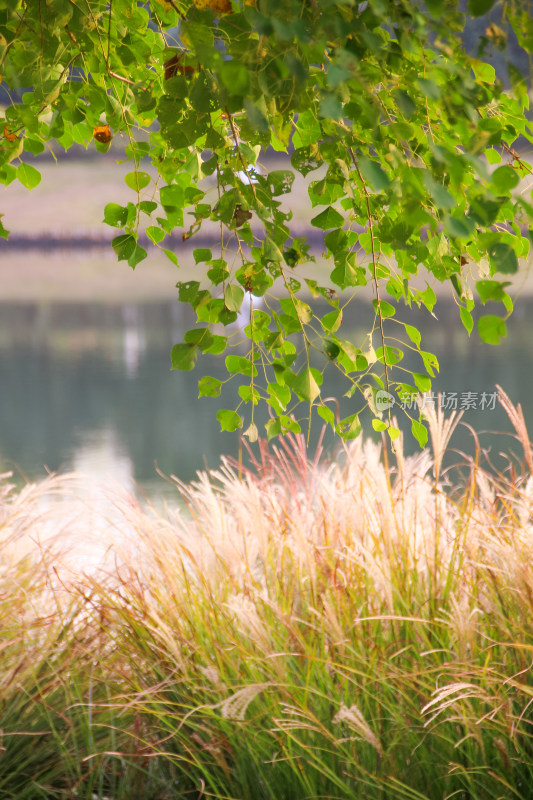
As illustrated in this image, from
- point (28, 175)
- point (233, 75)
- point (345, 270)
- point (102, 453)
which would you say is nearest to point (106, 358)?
point (102, 453)

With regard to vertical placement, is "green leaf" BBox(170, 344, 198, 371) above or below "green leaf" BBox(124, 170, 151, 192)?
below

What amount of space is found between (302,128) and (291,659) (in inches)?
33.6

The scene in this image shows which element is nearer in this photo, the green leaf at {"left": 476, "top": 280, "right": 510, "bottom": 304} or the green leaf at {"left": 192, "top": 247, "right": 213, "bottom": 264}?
the green leaf at {"left": 476, "top": 280, "right": 510, "bottom": 304}

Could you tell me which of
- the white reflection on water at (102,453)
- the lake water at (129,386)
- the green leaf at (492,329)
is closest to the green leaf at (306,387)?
the green leaf at (492,329)

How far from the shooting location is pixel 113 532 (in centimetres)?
176

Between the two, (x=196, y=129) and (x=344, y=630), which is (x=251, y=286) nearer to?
(x=196, y=129)

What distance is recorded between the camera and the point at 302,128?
1083mm

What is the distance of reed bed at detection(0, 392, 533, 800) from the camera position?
45.9 inches

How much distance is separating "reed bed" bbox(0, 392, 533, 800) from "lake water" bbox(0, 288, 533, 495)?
4.28m

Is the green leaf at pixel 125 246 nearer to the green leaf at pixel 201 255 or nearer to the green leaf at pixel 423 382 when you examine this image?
the green leaf at pixel 201 255

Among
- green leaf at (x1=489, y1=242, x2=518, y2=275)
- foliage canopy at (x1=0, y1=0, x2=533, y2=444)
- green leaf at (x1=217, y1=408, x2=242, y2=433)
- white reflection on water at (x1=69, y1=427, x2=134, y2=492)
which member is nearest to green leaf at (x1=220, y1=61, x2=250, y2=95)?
foliage canopy at (x1=0, y1=0, x2=533, y2=444)

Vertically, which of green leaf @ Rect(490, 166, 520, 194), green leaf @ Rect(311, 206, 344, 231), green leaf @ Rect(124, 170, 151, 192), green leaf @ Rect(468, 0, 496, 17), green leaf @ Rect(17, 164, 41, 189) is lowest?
green leaf @ Rect(490, 166, 520, 194)

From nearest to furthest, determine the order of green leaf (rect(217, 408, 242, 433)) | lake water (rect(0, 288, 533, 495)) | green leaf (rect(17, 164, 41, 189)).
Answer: green leaf (rect(217, 408, 242, 433)) → green leaf (rect(17, 164, 41, 189)) → lake water (rect(0, 288, 533, 495))

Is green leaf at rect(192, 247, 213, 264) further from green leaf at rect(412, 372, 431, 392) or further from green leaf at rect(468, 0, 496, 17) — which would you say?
green leaf at rect(468, 0, 496, 17)
